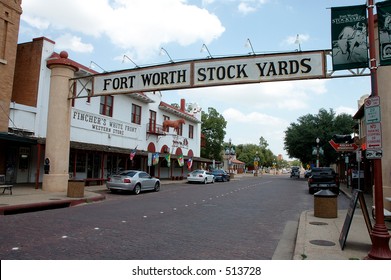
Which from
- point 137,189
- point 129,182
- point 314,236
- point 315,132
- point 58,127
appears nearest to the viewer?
point 314,236

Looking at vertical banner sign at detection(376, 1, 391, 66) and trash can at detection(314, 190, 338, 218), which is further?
trash can at detection(314, 190, 338, 218)

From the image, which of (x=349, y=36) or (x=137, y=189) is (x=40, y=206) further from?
(x=349, y=36)

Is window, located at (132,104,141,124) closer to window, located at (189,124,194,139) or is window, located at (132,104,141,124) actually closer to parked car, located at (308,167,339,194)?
window, located at (189,124,194,139)

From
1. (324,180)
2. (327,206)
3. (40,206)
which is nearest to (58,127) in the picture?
(40,206)

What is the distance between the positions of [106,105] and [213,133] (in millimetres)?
33715

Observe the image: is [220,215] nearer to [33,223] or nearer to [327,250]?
[327,250]

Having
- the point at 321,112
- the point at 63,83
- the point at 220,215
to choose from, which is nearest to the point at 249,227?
the point at 220,215

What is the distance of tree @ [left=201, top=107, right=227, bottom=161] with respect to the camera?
57156 mm

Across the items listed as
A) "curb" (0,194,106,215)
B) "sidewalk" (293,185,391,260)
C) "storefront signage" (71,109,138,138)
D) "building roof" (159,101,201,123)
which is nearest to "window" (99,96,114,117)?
"storefront signage" (71,109,138,138)

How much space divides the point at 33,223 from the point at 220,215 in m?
6.06

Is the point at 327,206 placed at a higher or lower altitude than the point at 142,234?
higher

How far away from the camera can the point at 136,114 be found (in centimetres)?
2994

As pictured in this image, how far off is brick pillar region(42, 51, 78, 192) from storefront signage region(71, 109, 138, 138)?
491 cm

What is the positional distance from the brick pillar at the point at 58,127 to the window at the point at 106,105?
7488 millimetres
